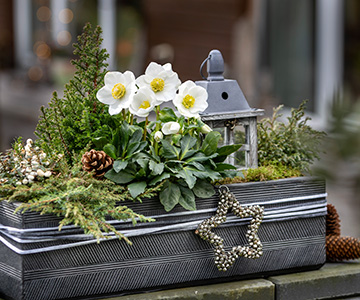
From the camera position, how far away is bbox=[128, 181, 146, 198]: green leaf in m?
1.05

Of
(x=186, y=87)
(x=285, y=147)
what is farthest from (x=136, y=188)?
(x=285, y=147)

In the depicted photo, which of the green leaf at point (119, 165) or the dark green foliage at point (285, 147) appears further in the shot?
the dark green foliage at point (285, 147)

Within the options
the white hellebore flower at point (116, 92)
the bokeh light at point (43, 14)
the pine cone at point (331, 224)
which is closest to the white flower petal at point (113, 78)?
the white hellebore flower at point (116, 92)

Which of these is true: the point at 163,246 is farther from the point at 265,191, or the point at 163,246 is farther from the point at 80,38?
the point at 80,38

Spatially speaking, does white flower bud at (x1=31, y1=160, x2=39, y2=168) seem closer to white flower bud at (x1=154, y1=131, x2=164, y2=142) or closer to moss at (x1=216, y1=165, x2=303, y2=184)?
white flower bud at (x1=154, y1=131, x2=164, y2=142)

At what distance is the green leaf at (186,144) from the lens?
1126 millimetres

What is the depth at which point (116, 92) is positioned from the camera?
110 centimetres

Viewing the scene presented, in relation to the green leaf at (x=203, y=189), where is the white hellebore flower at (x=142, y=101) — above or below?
above

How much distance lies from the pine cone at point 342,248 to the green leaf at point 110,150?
56 centimetres

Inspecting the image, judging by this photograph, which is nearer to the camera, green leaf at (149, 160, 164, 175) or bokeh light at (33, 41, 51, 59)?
green leaf at (149, 160, 164, 175)

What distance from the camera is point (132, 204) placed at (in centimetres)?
107

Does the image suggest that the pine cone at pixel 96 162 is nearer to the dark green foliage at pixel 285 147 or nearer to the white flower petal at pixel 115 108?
the white flower petal at pixel 115 108

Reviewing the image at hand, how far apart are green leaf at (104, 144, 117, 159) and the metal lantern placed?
0.22 meters

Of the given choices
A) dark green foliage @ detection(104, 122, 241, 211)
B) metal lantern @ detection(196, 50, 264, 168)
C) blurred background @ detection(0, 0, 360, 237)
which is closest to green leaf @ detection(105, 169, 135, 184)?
dark green foliage @ detection(104, 122, 241, 211)
